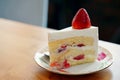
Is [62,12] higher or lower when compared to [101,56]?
lower

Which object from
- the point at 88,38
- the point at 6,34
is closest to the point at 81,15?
the point at 88,38

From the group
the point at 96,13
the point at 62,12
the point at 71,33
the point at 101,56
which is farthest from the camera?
the point at 62,12

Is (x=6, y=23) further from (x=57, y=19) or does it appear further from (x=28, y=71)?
(x=57, y=19)

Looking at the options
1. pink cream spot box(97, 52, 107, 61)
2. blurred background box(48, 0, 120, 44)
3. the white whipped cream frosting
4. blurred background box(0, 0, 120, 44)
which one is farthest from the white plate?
blurred background box(48, 0, 120, 44)

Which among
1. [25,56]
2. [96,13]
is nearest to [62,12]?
[96,13]

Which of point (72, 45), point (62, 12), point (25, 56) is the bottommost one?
point (62, 12)

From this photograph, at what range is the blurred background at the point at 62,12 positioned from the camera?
2.16m

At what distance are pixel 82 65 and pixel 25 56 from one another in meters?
0.26

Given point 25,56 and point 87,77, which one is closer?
point 87,77

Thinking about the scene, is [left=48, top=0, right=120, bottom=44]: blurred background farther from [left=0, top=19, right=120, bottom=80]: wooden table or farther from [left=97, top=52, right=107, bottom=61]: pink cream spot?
[left=97, top=52, right=107, bottom=61]: pink cream spot

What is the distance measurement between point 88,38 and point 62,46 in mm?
101

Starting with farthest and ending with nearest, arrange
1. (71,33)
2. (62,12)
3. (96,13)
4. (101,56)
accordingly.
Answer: (62,12) < (96,13) < (101,56) < (71,33)

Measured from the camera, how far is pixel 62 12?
2408 mm

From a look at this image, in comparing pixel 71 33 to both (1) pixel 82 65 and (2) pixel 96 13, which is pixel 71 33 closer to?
(1) pixel 82 65
